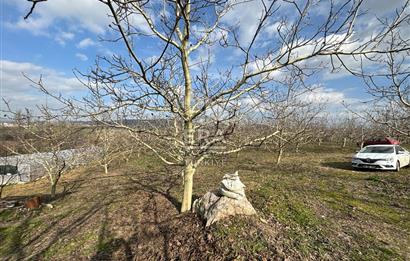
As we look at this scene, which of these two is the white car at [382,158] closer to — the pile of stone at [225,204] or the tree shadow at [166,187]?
the tree shadow at [166,187]

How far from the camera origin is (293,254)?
4645mm

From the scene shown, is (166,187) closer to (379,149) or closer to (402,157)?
(379,149)

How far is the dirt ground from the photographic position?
16.5ft

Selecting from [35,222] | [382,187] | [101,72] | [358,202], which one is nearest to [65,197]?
[35,222]

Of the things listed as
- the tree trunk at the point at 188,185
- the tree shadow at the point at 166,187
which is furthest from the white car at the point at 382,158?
the tree trunk at the point at 188,185

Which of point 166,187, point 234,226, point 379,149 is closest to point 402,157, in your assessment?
point 379,149

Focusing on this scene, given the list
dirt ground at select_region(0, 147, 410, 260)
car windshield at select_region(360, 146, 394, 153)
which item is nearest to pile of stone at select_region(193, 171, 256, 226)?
dirt ground at select_region(0, 147, 410, 260)

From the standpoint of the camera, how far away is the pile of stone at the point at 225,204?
6.10m

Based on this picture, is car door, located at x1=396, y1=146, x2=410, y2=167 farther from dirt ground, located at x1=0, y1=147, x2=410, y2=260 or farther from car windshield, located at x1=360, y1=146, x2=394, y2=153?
dirt ground, located at x1=0, y1=147, x2=410, y2=260

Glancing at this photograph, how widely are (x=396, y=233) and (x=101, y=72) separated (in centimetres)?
729

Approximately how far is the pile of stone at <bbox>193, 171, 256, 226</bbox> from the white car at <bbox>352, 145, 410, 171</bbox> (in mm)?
11044

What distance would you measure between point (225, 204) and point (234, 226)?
667mm

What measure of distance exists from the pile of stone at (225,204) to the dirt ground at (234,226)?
0.25m

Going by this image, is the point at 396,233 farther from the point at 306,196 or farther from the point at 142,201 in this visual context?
the point at 142,201
